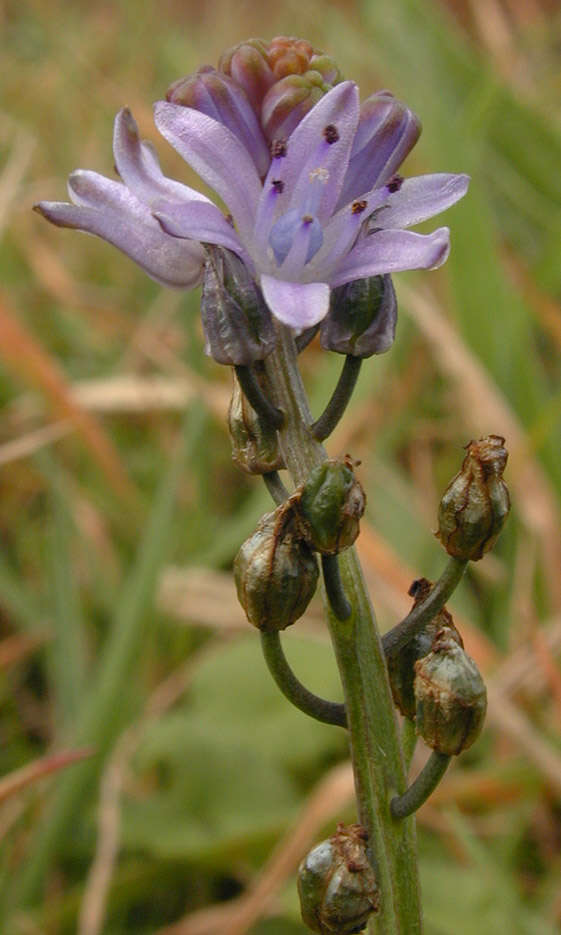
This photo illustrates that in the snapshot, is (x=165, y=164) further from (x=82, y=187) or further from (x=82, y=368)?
(x=82, y=187)

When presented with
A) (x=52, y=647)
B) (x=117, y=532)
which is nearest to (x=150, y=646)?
(x=52, y=647)

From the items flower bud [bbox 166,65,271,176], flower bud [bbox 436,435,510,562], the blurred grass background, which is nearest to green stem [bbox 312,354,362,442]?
flower bud [bbox 436,435,510,562]

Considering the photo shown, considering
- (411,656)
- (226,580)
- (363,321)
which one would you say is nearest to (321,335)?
(363,321)

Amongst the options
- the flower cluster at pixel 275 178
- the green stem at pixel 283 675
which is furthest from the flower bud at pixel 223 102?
the green stem at pixel 283 675

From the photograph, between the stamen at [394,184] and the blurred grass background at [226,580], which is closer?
the stamen at [394,184]

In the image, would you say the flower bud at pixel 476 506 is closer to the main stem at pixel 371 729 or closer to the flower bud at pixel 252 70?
the main stem at pixel 371 729

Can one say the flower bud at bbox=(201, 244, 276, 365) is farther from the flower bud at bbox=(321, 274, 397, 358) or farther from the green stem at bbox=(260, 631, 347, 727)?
the green stem at bbox=(260, 631, 347, 727)
